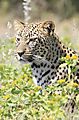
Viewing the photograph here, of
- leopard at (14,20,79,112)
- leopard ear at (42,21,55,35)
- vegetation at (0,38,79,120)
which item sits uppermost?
leopard ear at (42,21,55,35)

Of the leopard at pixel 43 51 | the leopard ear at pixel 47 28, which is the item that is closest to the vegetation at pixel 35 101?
the leopard at pixel 43 51

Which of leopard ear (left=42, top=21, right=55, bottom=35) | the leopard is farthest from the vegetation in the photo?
leopard ear (left=42, top=21, right=55, bottom=35)

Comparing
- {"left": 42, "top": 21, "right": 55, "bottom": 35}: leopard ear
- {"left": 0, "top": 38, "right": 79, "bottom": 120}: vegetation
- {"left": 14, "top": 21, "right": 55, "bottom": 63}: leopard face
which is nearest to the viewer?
{"left": 0, "top": 38, "right": 79, "bottom": 120}: vegetation

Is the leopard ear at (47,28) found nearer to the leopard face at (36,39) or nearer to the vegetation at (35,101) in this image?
the leopard face at (36,39)

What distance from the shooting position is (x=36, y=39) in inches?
364

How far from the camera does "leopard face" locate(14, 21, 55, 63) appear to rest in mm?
9086

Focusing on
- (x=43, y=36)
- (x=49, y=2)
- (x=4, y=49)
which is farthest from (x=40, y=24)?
(x=49, y=2)

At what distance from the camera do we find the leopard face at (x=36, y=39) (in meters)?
9.09

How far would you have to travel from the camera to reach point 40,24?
927cm

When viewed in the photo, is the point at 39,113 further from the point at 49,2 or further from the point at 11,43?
the point at 49,2

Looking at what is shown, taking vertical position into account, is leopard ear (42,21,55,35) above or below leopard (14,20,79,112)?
above

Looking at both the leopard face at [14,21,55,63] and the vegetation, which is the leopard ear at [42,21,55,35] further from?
the vegetation

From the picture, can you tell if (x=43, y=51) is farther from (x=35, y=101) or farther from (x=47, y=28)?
(x=35, y=101)

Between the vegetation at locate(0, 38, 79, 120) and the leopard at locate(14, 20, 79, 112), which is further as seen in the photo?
the leopard at locate(14, 20, 79, 112)
